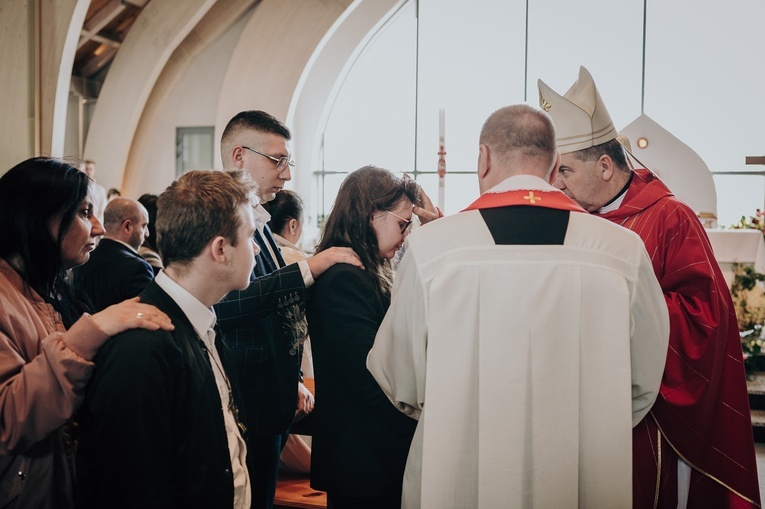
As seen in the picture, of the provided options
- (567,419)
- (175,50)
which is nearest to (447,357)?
(567,419)

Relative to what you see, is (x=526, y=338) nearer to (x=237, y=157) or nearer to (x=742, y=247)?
(x=237, y=157)

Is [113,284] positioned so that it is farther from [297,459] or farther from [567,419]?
[567,419]

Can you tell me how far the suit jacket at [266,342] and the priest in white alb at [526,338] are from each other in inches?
21.4

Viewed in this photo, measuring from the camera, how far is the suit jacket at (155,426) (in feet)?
4.86

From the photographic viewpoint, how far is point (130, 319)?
154 centimetres

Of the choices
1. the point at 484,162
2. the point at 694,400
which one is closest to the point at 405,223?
the point at 484,162

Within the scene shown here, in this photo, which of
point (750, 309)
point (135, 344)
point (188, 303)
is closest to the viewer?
point (135, 344)

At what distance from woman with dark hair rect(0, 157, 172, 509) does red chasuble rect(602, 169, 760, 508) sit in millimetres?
1642

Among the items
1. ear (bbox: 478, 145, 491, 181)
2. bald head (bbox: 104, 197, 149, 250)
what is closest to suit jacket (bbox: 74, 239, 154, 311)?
bald head (bbox: 104, 197, 149, 250)

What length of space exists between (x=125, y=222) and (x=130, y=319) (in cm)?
256

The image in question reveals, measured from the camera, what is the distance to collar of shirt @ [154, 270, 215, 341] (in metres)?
1.69

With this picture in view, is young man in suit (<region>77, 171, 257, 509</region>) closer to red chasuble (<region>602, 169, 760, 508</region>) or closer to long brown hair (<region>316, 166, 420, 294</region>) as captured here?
long brown hair (<region>316, 166, 420, 294</region>)

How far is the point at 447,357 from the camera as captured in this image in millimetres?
1867

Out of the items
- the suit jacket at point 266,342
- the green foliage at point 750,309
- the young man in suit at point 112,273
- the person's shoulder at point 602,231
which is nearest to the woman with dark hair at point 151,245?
the young man in suit at point 112,273
